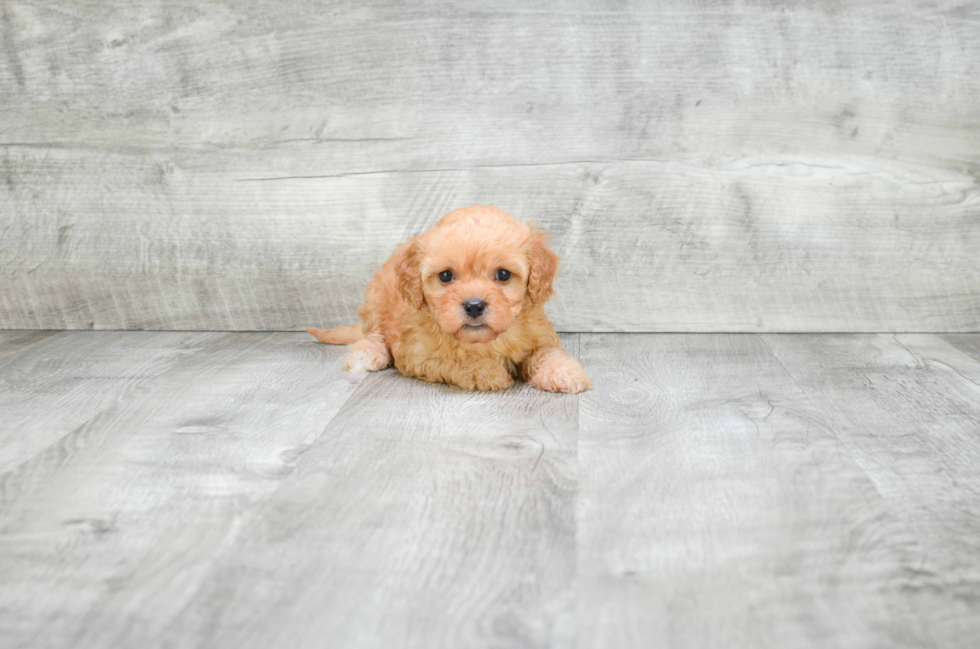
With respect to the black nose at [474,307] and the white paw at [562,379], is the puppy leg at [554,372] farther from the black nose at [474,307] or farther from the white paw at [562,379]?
the black nose at [474,307]

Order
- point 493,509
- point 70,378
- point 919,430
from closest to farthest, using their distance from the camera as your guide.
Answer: point 493,509
point 919,430
point 70,378

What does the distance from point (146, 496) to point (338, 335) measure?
1256 millimetres

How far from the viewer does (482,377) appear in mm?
2266

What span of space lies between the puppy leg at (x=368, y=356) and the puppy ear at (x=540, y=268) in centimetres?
52

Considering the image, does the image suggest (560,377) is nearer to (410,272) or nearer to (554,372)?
(554,372)

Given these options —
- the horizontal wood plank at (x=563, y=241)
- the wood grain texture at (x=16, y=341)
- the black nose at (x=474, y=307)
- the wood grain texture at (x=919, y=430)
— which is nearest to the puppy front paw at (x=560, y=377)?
the black nose at (x=474, y=307)

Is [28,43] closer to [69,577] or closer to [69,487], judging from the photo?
[69,487]

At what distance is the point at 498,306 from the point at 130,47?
5.92ft

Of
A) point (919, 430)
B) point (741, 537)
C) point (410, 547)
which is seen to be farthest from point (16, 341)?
point (919, 430)

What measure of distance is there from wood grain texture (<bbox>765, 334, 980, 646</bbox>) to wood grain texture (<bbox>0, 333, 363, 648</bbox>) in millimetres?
1152

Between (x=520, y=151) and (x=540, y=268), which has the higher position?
(x=520, y=151)

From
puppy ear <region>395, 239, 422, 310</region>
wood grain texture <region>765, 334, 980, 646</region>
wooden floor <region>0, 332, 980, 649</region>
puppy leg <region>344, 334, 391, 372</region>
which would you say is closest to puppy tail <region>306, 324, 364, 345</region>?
puppy leg <region>344, 334, 391, 372</region>

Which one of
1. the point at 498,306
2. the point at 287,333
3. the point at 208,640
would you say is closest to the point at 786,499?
the point at 498,306

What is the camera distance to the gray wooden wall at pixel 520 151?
2787 mm
